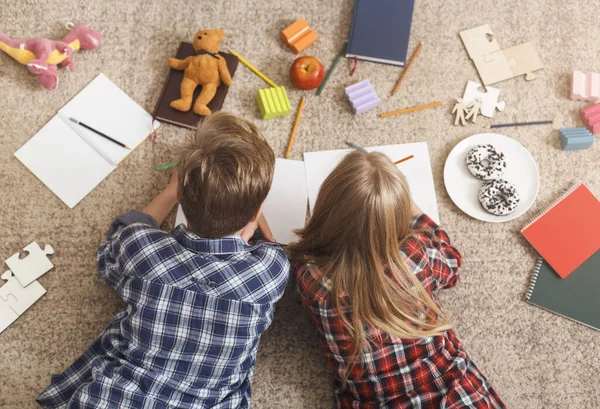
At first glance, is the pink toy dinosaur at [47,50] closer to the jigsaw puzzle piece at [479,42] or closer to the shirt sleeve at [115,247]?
the shirt sleeve at [115,247]

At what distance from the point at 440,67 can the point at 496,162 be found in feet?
0.83

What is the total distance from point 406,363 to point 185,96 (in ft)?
2.21

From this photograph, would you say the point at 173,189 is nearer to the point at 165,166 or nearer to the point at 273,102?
the point at 165,166

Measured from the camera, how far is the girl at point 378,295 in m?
0.79

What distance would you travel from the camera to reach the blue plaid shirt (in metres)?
0.79

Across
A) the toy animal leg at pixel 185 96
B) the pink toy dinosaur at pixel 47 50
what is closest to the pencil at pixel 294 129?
the toy animal leg at pixel 185 96

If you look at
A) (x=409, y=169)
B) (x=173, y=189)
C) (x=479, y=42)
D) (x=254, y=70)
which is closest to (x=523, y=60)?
(x=479, y=42)

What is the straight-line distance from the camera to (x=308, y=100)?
1098 millimetres

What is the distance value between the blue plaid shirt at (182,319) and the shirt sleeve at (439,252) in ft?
0.91

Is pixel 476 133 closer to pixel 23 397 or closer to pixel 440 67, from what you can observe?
pixel 440 67

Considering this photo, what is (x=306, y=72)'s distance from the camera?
3.47 ft

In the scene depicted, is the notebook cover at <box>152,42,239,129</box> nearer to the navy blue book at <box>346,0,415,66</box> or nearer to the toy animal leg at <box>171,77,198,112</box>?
the toy animal leg at <box>171,77,198,112</box>

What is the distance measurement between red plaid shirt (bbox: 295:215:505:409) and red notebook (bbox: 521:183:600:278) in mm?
280

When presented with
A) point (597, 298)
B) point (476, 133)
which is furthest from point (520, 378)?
point (476, 133)
